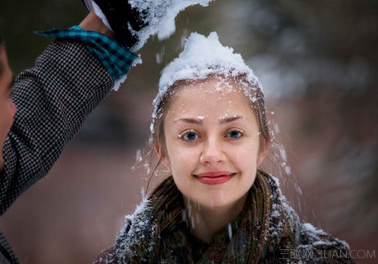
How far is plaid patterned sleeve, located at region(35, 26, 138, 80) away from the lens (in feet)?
2.67

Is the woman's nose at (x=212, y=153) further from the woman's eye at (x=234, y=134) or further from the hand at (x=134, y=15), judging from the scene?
the hand at (x=134, y=15)

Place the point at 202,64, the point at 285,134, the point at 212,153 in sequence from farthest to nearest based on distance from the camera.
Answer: the point at 285,134 → the point at 202,64 → the point at 212,153

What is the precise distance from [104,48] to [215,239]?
567mm

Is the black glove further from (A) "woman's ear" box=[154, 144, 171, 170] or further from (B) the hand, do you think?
(A) "woman's ear" box=[154, 144, 171, 170]

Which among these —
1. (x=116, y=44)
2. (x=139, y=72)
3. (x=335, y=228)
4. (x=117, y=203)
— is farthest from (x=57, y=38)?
(x=335, y=228)

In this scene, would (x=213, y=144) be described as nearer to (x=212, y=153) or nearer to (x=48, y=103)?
(x=212, y=153)

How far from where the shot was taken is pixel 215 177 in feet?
3.12

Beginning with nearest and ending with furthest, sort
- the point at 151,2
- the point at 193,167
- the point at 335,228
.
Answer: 1. the point at 151,2
2. the point at 193,167
3. the point at 335,228

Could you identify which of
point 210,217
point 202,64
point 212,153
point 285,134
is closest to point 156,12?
point 202,64

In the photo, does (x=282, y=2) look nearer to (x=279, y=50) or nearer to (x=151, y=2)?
(x=279, y=50)

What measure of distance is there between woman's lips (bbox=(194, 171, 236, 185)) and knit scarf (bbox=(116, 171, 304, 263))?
0.14 meters

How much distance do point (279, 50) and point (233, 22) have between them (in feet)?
1.04

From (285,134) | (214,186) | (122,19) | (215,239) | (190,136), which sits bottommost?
(215,239)

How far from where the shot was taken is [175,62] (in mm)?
1067
